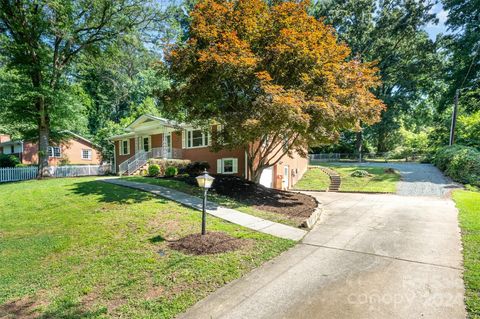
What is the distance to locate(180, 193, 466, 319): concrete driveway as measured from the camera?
4012 mm

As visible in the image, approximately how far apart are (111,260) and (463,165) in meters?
22.0

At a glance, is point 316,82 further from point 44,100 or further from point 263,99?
point 44,100

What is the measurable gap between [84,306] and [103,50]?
2099cm

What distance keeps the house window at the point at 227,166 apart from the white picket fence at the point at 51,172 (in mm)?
12854

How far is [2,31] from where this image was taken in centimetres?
1725

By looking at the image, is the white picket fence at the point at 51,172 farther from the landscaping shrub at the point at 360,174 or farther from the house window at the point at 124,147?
the landscaping shrub at the point at 360,174

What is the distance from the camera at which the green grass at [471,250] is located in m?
4.11

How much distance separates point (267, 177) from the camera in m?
17.9

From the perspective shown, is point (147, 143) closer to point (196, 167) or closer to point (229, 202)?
point (196, 167)

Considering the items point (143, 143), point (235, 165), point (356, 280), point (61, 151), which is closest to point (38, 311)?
point (356, 280)

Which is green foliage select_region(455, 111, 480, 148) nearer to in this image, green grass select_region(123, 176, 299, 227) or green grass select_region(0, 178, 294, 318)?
green grass select_region(123, 176, 299, 227)

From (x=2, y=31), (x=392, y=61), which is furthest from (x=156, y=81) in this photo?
(x=392, y=61)

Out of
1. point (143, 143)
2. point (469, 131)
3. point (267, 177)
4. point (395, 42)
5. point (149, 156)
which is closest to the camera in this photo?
point (267, 177)

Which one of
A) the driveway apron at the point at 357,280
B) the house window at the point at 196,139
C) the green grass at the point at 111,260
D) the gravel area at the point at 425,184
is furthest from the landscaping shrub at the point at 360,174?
the green grass at the point at 111,260
